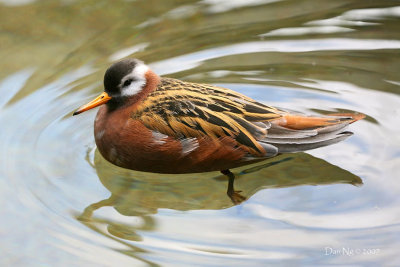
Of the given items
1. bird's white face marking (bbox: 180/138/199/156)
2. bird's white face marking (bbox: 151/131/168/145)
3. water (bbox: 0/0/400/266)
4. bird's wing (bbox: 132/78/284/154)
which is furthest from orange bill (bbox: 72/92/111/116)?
bird's white face marking (bbox: 180/138/199/156)

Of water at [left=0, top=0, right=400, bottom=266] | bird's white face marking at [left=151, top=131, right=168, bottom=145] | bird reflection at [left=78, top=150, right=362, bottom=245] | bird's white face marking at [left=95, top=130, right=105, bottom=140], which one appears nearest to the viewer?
water at [left=0, top=0, right=400, bottom=266]

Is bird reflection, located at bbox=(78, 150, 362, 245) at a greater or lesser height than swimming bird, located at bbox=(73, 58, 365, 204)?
lesser

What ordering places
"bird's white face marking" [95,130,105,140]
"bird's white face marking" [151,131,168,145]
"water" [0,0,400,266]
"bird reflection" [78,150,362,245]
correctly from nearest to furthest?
"water" [0,0,400,266] → "bird reflection" [78,150,362,245] → "bird's white face marking" [151,131,168,145] → "bird's white face marking" [95,130,105,140]

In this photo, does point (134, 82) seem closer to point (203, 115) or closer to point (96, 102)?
point (96, 102)

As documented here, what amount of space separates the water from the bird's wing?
495 millimetres

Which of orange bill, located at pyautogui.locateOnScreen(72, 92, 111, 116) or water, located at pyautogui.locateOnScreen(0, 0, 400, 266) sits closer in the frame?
water, located at pyautogui.locateOnScreen(0, 0, 400, 266)

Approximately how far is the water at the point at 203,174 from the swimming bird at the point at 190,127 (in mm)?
253

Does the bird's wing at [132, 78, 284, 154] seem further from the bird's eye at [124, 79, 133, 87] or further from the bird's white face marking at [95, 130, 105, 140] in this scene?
the bird's white face marking at [95, 130, 105, 140]

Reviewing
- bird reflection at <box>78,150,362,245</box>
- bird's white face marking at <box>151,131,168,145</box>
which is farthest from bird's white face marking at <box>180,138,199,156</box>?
bird reflection at <box>78,150,362,245</box>

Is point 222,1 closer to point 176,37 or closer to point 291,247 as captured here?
point 176,37

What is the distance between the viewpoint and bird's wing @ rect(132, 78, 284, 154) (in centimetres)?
632

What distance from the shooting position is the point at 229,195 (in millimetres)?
6266

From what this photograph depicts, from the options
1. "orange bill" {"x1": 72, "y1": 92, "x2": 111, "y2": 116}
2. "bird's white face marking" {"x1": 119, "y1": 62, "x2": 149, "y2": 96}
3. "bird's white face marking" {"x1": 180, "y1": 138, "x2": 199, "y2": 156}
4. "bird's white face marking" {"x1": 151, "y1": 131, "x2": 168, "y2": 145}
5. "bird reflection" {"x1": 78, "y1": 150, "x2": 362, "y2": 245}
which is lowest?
Answer: "bird reflection" {"x1": 78, "y1": 150, "x2": 362, "y2": 245}

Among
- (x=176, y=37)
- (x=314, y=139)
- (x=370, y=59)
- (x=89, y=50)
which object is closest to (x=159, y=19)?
(x=176, y=37)
